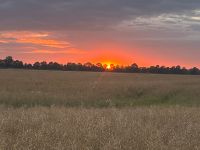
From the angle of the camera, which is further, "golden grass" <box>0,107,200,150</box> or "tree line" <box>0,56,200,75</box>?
"tree line" <box>0,56,200,75</box>

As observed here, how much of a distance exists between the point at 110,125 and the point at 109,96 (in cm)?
2048

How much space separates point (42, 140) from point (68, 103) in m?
17.8

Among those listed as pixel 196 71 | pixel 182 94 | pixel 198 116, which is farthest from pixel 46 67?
pixel 198 116

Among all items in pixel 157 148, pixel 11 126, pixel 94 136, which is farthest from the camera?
pixel 11 126

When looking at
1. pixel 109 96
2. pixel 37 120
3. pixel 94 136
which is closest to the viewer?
pixel 94 136

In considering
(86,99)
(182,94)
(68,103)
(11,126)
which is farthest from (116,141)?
(182,94)

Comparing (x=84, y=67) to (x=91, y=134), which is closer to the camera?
(x=91, y=134)

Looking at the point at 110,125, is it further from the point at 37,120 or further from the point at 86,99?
the point at 86,99

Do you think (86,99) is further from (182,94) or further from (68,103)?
(182,94)

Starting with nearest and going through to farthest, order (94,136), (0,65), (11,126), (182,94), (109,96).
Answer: (94,136)
(11,126)
(109,96)
(182,94)
(0,65)

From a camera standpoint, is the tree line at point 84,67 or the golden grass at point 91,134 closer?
the golden grass at point 91,134

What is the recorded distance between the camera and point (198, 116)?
1109 centimetres

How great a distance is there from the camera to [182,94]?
33.6 meters

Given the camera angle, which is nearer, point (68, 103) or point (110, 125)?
point (110, 125)
